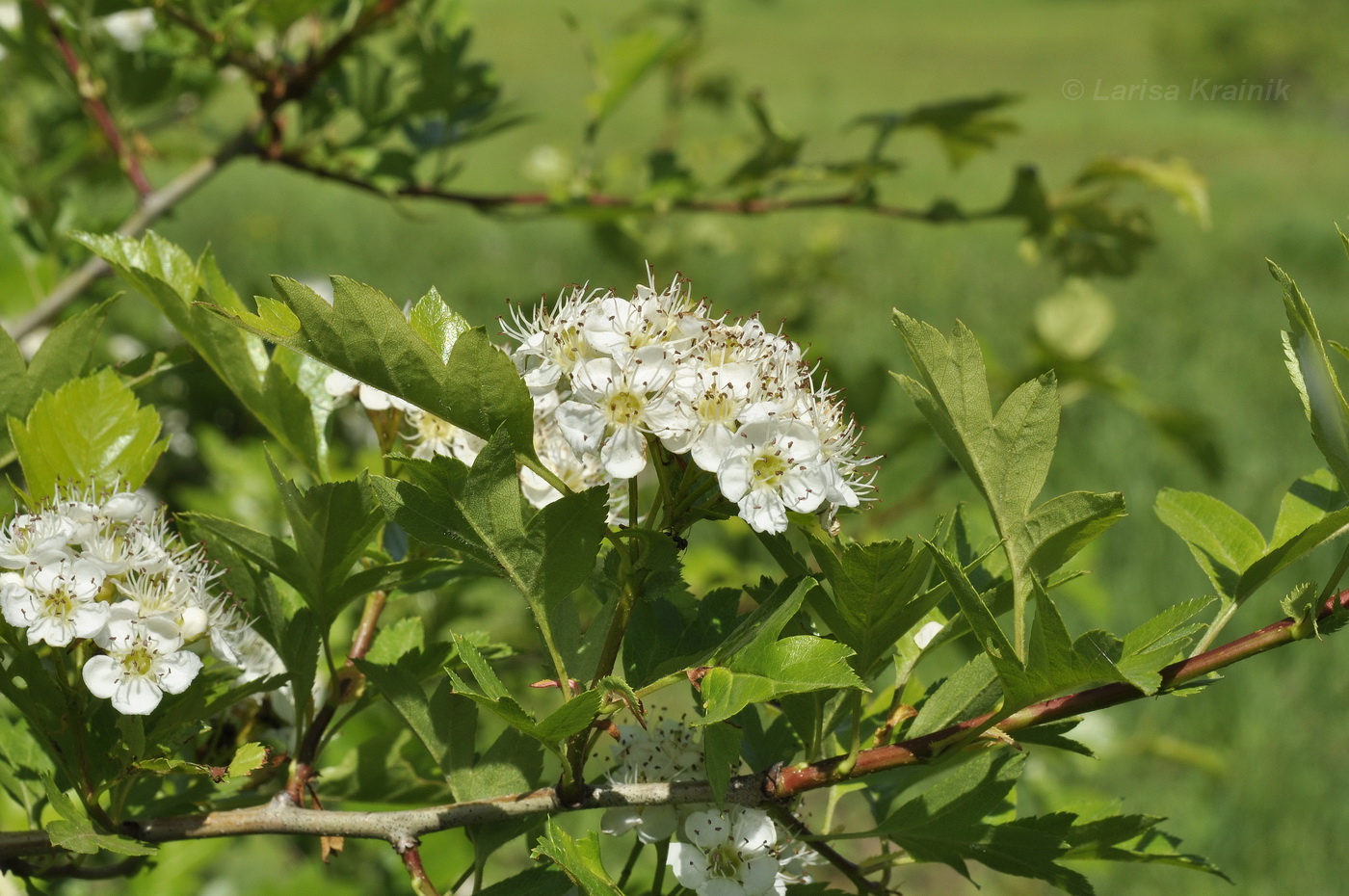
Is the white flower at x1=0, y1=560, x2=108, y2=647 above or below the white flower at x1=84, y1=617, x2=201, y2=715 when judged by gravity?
above

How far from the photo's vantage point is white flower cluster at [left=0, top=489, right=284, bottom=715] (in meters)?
0.81

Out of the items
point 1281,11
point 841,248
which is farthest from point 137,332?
point 1281,11

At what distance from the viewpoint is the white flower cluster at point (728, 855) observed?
83cm

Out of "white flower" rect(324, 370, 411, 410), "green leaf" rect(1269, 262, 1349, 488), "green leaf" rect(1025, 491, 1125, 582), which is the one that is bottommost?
"green leaf" rect(1025, 491, 1125, 582)

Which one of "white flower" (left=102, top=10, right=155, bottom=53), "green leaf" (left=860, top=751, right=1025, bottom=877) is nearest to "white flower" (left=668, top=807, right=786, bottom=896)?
"green leaf" (left=860, top=751, right=1025, bottom=877)

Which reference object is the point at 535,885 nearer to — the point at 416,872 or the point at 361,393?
the point at 416,872

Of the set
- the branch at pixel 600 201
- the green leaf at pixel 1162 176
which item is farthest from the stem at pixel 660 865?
the green leaf at pixel 1162 176

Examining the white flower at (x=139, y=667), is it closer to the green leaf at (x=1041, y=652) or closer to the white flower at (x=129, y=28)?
the green leaf at (x=1041, y=652)

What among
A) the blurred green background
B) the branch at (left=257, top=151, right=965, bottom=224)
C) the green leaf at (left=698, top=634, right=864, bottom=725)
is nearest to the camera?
the green leaf at (left=698, top=634, right=864, bottom=725)

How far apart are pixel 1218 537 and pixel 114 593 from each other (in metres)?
0.87

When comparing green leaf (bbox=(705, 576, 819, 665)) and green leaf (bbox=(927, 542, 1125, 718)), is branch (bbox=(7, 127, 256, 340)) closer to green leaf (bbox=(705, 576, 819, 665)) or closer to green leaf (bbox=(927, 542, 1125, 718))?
green leaf (bbox=(705, 576, 819, 665))

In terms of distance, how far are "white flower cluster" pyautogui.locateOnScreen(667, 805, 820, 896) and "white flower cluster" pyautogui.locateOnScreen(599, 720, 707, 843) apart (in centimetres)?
3

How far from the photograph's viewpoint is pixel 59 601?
824 millimetres

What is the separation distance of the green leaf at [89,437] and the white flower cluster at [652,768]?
0.46 metres
